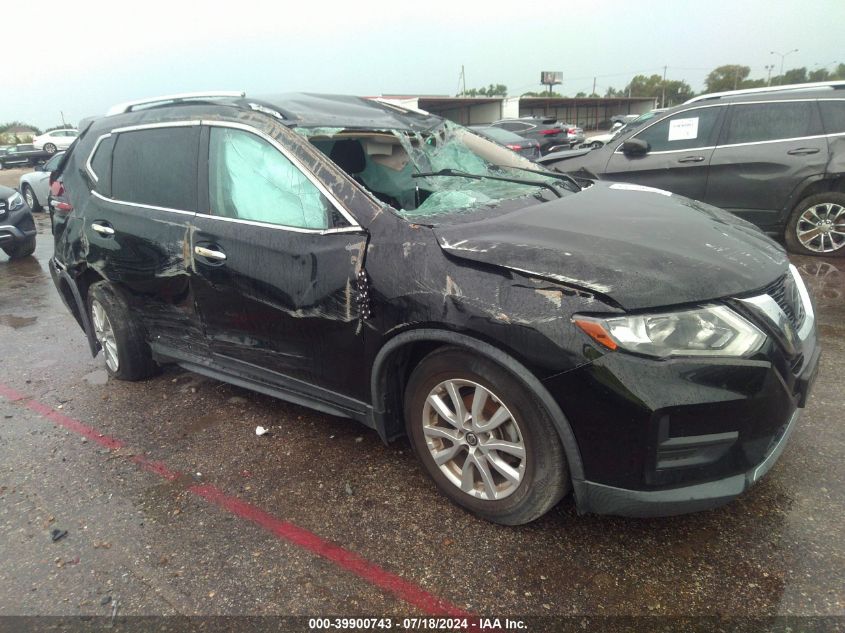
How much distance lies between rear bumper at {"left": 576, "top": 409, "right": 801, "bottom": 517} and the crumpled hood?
0.65m

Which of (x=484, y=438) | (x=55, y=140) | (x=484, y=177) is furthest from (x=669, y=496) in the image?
(x=55, y=140)

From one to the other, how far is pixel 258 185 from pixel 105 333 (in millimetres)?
A: 1965

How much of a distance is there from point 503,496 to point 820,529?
1246 mm

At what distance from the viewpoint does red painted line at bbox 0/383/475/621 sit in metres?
2.11

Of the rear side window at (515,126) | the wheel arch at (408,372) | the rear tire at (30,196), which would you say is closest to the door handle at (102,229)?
the wheel arch at (408,372)

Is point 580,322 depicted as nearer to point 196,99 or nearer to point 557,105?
point 196,99

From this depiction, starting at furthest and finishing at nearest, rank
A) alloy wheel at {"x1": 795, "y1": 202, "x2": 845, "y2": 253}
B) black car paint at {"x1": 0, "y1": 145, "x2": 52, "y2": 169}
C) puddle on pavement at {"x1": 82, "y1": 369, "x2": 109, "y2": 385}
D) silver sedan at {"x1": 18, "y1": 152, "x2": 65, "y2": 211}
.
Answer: black car paint at {"x1": 0, "y1": 145, "x2": 52, "y2": 169} → silver sedan at {"x1": 18, "y1": 152, "x2": 65, "y2": 211} → alloy wheel at {"x1": 795, "y1": 202, "x2": 845, "y2": 253} → puddle on pavement at {"x1": 82, "y1": 369, "x2": 109, "y2": 385}

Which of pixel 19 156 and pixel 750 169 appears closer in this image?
pixel 750 169

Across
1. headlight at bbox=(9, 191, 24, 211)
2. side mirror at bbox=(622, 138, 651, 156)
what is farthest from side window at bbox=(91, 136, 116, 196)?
headlight at bbox=(9, 191, 24, 211)

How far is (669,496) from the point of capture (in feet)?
6.68

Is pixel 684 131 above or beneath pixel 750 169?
above

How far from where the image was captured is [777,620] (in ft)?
6.32

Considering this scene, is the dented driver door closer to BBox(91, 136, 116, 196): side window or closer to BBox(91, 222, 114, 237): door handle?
BBox(91, 222, 114, 237): door handle

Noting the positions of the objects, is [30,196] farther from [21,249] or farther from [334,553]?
[334,553]
